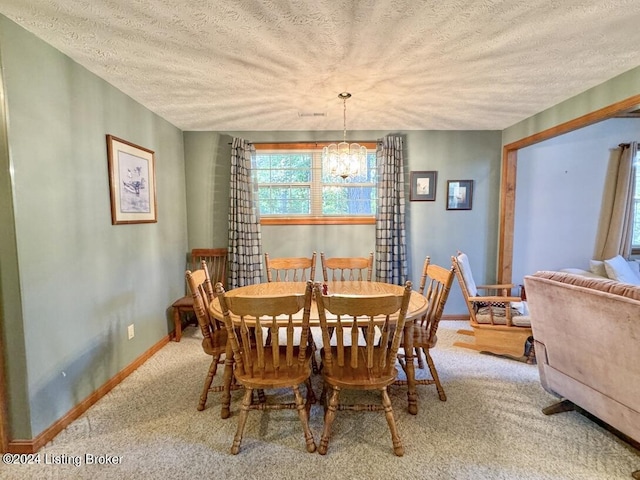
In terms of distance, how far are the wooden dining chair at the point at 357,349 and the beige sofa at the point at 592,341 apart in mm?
947

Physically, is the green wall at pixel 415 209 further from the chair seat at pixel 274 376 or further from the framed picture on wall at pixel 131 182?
the chair seat at pixel 274 376

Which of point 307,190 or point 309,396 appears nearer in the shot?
point 309,396

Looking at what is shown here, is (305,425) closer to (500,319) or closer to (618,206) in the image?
(500,319)

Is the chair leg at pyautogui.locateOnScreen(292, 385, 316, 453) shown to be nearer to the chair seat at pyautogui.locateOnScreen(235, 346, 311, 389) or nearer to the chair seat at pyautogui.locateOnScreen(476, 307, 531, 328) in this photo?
the chair seat at pyautogui.locateOnScreen(235, 346, 311, 389)

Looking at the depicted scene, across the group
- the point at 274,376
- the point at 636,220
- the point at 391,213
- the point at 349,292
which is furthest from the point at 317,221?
the point at 636,220

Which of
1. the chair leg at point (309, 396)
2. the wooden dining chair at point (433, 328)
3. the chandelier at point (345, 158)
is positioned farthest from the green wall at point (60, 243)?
the wooden dining chair at point (433, 328)

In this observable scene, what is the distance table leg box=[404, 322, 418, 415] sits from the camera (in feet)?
6.48

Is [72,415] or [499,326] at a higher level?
[499,326]

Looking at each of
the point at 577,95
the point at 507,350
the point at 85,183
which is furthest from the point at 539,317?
the point at 85,183

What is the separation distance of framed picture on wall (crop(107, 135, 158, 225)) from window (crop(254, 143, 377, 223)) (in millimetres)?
1224

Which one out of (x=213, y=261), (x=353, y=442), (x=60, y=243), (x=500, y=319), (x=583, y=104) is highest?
(x=583, y=104)

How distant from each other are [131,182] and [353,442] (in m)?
2.63

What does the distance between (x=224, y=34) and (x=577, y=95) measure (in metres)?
2.83

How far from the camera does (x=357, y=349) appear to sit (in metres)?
1.66
